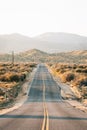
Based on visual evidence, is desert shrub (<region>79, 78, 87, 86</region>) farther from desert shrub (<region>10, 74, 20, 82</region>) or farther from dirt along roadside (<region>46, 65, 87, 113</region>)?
desert shrub (<region>10, 74, 20, 82</region>)

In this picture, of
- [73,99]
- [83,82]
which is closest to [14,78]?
[83,82]

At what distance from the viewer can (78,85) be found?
78188mm

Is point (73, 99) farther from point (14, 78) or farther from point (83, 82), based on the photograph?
point (14, 78)

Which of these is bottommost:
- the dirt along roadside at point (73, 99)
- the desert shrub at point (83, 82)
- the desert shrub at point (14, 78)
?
the dirt along roadside at point (73, 99)

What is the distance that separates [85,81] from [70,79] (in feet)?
40.8

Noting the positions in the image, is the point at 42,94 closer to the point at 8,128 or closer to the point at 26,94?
the point at 26,94

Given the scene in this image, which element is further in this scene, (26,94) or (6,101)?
(26,94)

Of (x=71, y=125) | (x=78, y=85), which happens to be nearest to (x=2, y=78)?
(x=78, y=85)

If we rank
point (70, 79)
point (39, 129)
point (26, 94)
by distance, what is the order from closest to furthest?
point (39, 129) → point (26, 94) → point (70, 79)

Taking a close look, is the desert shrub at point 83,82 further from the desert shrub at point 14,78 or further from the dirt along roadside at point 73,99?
the desert shrub at point 14,78

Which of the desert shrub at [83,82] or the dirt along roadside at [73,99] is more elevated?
the desert shrub at [83,82]

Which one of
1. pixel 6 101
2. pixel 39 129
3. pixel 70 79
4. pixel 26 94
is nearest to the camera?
pixel 39 129

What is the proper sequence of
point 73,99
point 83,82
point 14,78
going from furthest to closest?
point 14,78
point 83,82
point 73,99

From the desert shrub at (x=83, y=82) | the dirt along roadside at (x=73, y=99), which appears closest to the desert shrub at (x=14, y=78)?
the desert shrub at (x=83, y=82)
